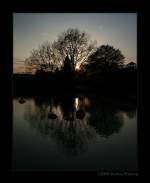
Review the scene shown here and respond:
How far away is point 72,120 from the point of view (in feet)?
5.54

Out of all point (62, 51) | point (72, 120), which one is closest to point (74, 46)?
point (62, 51)

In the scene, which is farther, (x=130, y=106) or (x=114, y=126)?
(x=114, y=126)

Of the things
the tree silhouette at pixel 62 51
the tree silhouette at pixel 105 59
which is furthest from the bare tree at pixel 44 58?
the tree silhouette at pixel 105 59

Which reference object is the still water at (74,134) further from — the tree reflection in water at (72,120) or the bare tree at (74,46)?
the bare tree at (74,46)

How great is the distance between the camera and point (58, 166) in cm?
157

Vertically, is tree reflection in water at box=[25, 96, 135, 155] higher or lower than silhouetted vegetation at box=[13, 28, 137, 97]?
lower

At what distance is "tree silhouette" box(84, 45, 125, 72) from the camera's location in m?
1.66

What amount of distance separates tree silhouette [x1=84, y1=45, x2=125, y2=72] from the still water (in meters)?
0.23

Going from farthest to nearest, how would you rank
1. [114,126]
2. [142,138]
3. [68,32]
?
[114,126] → [68,32] → [142,138]

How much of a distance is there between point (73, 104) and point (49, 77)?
0.26 metres

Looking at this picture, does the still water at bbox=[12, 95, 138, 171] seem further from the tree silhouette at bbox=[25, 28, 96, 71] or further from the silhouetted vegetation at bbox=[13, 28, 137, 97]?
the tree silhouette at bbox=[25, 28, 96, 71]

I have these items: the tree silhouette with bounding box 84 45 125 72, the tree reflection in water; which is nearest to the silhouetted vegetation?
the tree silhouette with bounding box 84 45 125 72
